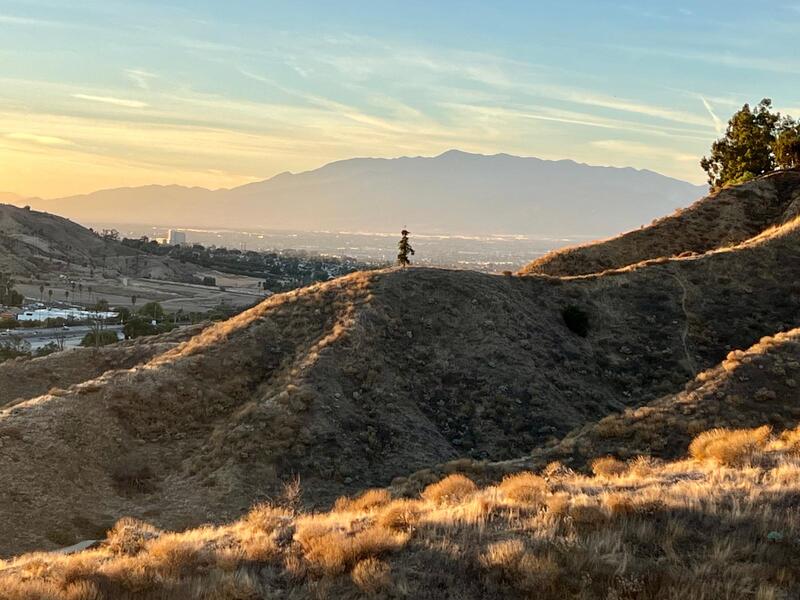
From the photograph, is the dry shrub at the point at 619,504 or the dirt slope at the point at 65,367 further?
the dirt slope at the point at 65,367

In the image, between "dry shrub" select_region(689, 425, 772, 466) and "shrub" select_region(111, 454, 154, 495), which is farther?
"shrub" select_region(111, 454, 154, 495)

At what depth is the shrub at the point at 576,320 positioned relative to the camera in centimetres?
3094

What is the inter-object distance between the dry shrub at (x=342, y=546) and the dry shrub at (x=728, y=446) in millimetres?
8304

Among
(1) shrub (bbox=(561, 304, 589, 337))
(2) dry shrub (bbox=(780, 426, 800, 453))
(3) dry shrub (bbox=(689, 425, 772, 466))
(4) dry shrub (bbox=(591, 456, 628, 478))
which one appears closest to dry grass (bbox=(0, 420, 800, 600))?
(3) dry shrub (bbox=(689, 425, 772, 466))

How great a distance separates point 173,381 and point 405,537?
19660mm

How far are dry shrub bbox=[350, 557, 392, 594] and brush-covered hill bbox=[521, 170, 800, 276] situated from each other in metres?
39.5

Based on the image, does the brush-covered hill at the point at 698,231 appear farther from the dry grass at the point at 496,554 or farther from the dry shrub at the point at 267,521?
the dry grass at the point at 496,554

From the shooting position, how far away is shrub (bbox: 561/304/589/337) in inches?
1218

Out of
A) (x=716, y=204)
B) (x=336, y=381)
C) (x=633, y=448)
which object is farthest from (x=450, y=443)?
(x=716, y=204)

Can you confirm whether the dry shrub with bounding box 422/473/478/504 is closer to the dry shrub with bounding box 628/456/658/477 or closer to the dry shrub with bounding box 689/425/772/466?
the dry shrub with bounding box 628/456/658/477

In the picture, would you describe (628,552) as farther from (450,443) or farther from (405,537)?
(450,443)

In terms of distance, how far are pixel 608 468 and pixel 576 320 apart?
17.7 metres

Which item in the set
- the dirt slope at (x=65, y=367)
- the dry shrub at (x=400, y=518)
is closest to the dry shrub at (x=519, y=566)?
the dry shrub at (x=400, y=518)

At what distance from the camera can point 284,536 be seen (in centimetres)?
968
